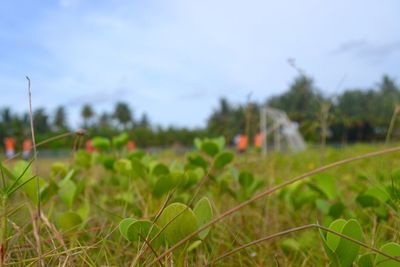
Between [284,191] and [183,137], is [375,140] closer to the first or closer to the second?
[284,191]

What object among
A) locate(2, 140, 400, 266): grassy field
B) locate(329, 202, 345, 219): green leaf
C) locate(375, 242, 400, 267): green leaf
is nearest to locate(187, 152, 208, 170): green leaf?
locate(2, 140, 400, 266): grassy field

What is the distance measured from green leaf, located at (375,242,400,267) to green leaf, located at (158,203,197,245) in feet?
0.85

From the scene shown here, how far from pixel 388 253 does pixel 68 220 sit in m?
0.64

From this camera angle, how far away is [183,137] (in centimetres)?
3394

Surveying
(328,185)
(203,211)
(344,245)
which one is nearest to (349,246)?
(344,245)

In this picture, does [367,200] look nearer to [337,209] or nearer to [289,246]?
[337,209]

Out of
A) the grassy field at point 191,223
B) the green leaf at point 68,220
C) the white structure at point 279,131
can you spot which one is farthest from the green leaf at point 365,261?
the white structure at point 279,131

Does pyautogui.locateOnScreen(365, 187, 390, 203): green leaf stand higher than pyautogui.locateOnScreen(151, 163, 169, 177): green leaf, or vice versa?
pyautogui.locateOnScreen(151, 163, 169, 177): green leaf

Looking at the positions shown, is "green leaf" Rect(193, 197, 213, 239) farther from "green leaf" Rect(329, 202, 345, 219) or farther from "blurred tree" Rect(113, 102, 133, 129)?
"blurred tree" Rect(113, 102, 133, 129)

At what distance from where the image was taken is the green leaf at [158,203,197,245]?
611 millimetres

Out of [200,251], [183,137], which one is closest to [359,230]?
[200,251]

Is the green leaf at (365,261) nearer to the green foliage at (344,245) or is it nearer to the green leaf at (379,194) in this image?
the green foliage at (344,245)

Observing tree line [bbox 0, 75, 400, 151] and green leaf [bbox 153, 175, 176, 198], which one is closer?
green leaf [bbox 153, 175, 176, 198]

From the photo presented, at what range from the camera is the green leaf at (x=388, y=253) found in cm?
60
